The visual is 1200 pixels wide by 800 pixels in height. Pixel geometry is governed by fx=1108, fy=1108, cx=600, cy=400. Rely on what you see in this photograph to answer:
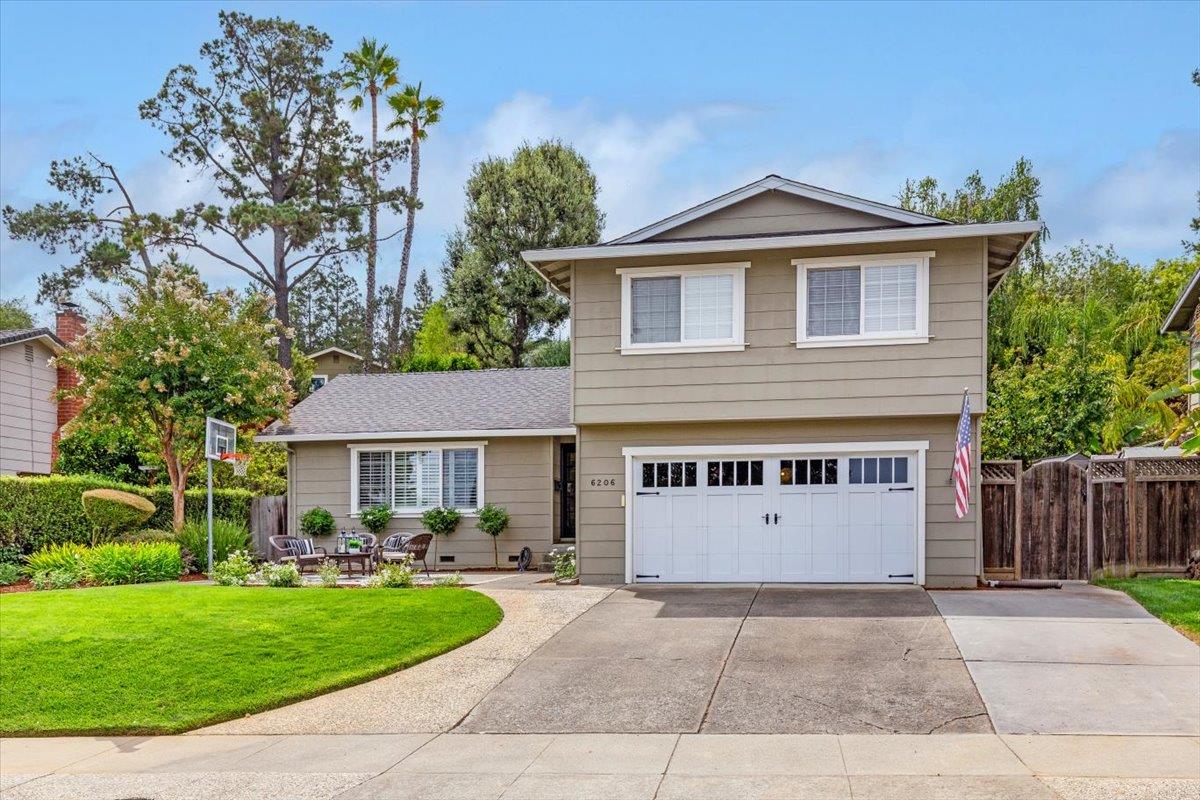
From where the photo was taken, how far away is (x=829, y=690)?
10.7 m

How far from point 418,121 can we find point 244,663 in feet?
101

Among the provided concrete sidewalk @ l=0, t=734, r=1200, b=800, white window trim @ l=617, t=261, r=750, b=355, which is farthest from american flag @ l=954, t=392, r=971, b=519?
concrete sidewalk @ l=0, t=734, r=1200, b=800

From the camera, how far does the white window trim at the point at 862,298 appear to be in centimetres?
1653

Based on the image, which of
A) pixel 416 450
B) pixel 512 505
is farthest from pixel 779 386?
pixel 416 450

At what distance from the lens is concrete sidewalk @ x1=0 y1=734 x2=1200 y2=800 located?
7805 millimetres

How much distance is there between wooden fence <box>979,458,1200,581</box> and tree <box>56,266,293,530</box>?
14.5 metres

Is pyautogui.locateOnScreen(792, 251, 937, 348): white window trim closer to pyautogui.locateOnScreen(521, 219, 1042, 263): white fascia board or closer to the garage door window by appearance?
pyautogui.locateOnScreen(521, 219, 1042, 263): white fascia board

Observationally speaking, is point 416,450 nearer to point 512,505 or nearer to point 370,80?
point 512,505

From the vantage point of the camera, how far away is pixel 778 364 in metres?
17.0

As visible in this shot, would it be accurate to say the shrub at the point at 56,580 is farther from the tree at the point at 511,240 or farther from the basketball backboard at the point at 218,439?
the tree at the point at 511,240

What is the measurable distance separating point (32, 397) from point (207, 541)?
9436 millimetres

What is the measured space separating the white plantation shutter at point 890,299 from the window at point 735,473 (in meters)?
2.75

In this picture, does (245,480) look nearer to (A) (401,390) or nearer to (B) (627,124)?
(A) (401,390)

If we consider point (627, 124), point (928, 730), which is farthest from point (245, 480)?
point (928, 730)
